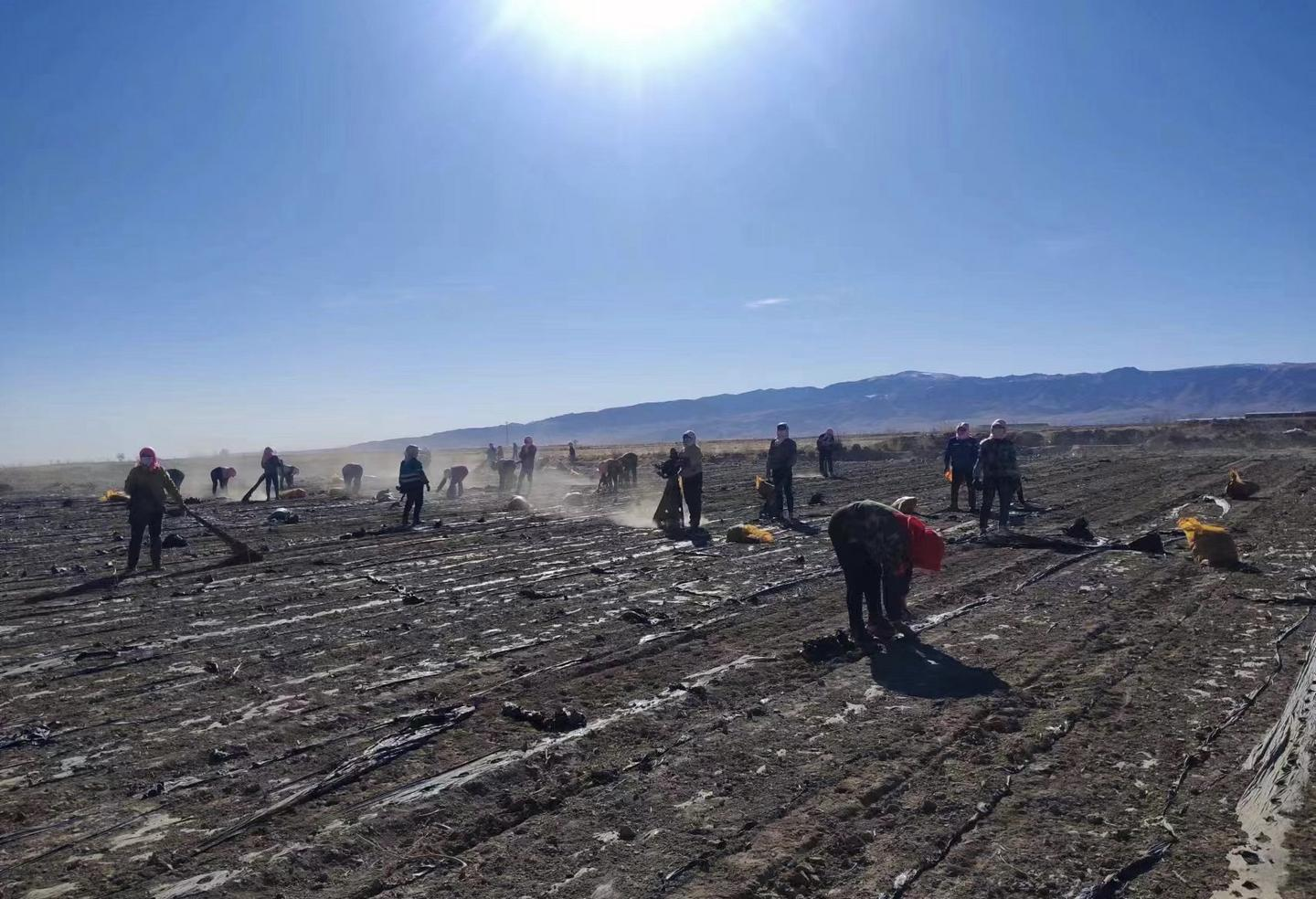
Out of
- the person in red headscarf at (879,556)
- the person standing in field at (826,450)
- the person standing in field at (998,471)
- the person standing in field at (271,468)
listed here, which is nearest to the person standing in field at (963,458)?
the person standing in field at (998,471)

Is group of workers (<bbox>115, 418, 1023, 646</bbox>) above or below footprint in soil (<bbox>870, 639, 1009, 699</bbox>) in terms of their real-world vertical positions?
above

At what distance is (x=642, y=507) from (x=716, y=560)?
26.9ft

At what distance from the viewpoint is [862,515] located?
7.86 metres

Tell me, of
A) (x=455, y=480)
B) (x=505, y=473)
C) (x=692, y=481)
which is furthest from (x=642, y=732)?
(x=505, y=473)

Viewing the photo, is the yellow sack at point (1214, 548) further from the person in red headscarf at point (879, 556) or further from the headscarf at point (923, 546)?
the headscarf at point (923, 546)

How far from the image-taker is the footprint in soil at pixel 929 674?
21.5 ft

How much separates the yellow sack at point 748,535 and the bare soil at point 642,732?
2.35 meters

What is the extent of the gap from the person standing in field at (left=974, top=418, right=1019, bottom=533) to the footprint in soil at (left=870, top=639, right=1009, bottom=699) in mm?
7265

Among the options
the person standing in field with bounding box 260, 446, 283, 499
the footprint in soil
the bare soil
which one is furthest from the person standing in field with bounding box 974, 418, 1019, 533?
A: the person standing in field with bounding box 260, 446, 283, 499

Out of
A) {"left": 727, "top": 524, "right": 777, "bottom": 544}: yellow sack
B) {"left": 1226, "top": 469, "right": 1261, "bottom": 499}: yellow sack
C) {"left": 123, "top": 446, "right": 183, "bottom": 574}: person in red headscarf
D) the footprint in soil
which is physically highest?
{"left": 123, "top": 446, "right": 183, "bottom": 574}: person in red headscarf

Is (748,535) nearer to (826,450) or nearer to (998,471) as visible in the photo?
(998,471)

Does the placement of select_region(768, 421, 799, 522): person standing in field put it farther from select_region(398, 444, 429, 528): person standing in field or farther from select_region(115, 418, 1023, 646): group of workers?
select_region(398, 444, 429, 528): person standing in field

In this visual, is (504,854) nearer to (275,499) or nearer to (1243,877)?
(1243,877)

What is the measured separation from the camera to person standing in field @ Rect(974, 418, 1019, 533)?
14.2 metres
